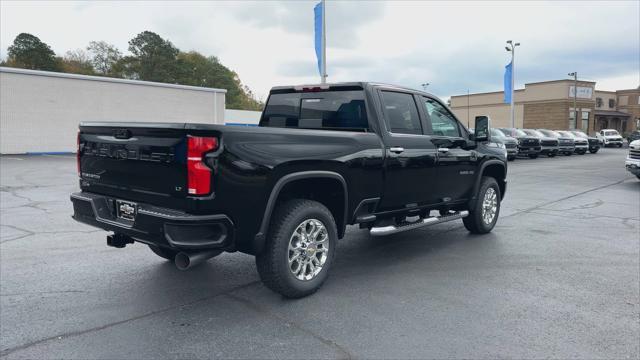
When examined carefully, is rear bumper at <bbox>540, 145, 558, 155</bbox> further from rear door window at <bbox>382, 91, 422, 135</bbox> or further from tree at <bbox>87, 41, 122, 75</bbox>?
tree at <bbox>87, 41, 122, 75</bbox>

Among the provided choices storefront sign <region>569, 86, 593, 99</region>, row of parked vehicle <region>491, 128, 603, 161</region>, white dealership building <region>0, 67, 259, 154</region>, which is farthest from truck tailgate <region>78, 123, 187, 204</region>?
storefront sign <region>569, 86, 593, 99</region>

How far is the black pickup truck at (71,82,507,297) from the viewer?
352cm

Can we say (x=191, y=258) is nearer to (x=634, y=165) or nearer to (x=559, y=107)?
(x=634, y=165)

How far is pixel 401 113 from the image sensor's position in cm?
543

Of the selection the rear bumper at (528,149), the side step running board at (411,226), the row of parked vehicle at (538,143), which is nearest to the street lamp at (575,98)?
the row of parked vehicle at (538,143)

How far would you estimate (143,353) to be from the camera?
3.21 m

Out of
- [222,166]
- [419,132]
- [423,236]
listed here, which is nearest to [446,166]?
[419,132]

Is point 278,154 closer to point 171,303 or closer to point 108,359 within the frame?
point 171,303

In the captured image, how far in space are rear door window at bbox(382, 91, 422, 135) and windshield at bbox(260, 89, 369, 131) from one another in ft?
1.09

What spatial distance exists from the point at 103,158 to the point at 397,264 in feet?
10.6

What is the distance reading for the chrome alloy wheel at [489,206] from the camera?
691 centimetres

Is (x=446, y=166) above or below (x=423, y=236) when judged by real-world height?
above

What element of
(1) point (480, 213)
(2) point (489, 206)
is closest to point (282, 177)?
(1) point (480, 213)

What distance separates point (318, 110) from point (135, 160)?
2.19 m
